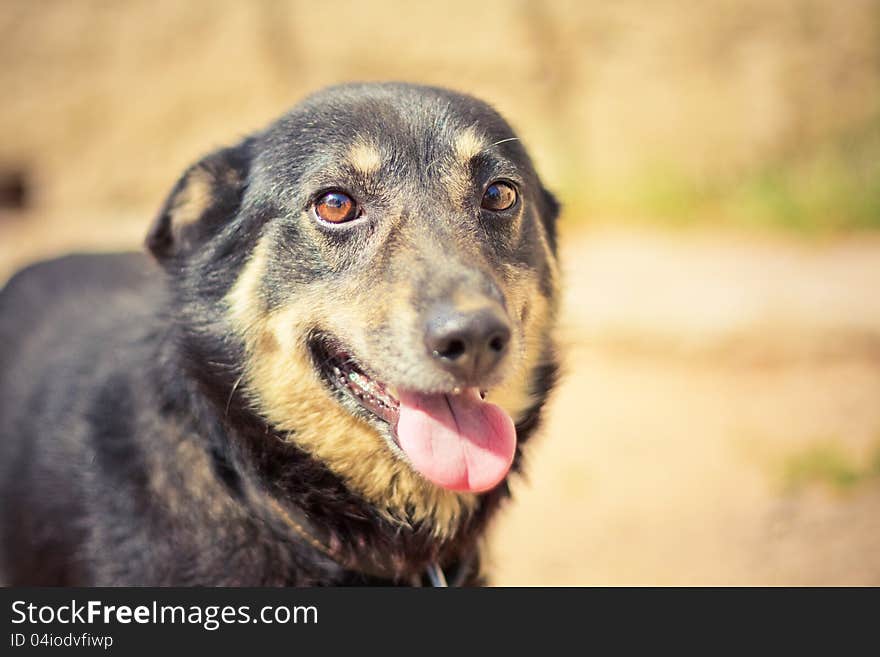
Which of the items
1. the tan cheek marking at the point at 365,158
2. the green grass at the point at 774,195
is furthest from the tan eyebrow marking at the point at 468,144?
the green grass at the point at 774,195

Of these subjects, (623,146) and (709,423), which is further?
(623,146)

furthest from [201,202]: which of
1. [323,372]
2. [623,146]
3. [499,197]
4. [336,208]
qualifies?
[623,146]

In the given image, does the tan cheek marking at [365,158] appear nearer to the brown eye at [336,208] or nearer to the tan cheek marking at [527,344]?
the brown eye at [336,208]

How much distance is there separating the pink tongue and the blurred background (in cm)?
287

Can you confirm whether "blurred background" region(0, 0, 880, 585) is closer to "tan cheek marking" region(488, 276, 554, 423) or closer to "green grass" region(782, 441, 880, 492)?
"green grass" region(782, 441, 880, 492)

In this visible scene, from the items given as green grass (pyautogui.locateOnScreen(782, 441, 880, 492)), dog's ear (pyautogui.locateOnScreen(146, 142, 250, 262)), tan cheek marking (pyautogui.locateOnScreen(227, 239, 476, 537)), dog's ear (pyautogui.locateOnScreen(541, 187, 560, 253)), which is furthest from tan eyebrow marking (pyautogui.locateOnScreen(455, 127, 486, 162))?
green grass (pyautogui.locateOnScreen(782, 441, 880, 492))

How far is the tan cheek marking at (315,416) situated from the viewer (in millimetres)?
2705

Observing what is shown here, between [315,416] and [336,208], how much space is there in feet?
2.23

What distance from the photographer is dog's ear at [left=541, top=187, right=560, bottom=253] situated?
3295mm

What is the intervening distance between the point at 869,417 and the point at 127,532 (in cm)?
461

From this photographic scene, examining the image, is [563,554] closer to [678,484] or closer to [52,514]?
[678,484]

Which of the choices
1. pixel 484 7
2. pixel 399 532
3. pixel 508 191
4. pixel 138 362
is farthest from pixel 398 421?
pixel 484 7

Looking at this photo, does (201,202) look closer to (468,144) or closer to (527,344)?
(468,144)

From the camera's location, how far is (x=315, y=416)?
2727 mm
